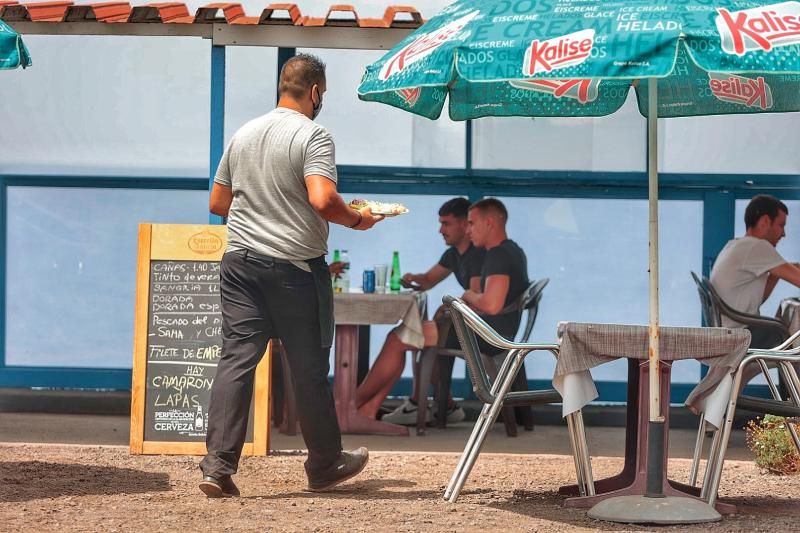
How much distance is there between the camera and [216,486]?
5.30 m

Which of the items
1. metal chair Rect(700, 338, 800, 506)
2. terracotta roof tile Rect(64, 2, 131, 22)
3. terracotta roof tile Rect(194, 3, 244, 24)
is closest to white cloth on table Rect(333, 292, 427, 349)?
terracotta roof tile Rect(194, 3, 244, 24)

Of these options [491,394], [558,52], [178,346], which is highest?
[558,52]

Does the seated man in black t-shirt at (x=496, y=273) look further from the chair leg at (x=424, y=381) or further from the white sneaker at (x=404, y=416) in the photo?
the white sneaker at (x=404, y=416)

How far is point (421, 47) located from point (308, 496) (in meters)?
1.93

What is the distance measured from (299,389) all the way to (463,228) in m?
3.72

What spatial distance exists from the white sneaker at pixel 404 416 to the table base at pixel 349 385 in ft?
1.44

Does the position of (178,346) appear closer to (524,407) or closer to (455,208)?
(524,407)

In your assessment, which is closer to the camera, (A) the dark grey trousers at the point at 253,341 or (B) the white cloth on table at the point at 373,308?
(A) the dark grey trousers at the point at 253,341

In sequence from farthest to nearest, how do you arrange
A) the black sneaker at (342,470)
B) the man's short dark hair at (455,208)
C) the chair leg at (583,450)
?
the man's short dark hair at (455,208), the black sneaker at (342,470), the chair leg at (583,450)

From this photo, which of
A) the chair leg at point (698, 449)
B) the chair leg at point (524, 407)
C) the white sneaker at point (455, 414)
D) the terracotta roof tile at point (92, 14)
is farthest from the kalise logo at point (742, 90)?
the white sneaker at point (455, 414)

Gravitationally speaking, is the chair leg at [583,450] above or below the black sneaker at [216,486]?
above

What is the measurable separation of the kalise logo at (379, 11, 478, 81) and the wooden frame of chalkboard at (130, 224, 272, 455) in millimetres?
2058

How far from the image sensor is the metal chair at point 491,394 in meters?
5.30

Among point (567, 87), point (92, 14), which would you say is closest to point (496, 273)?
point (567, 87)
